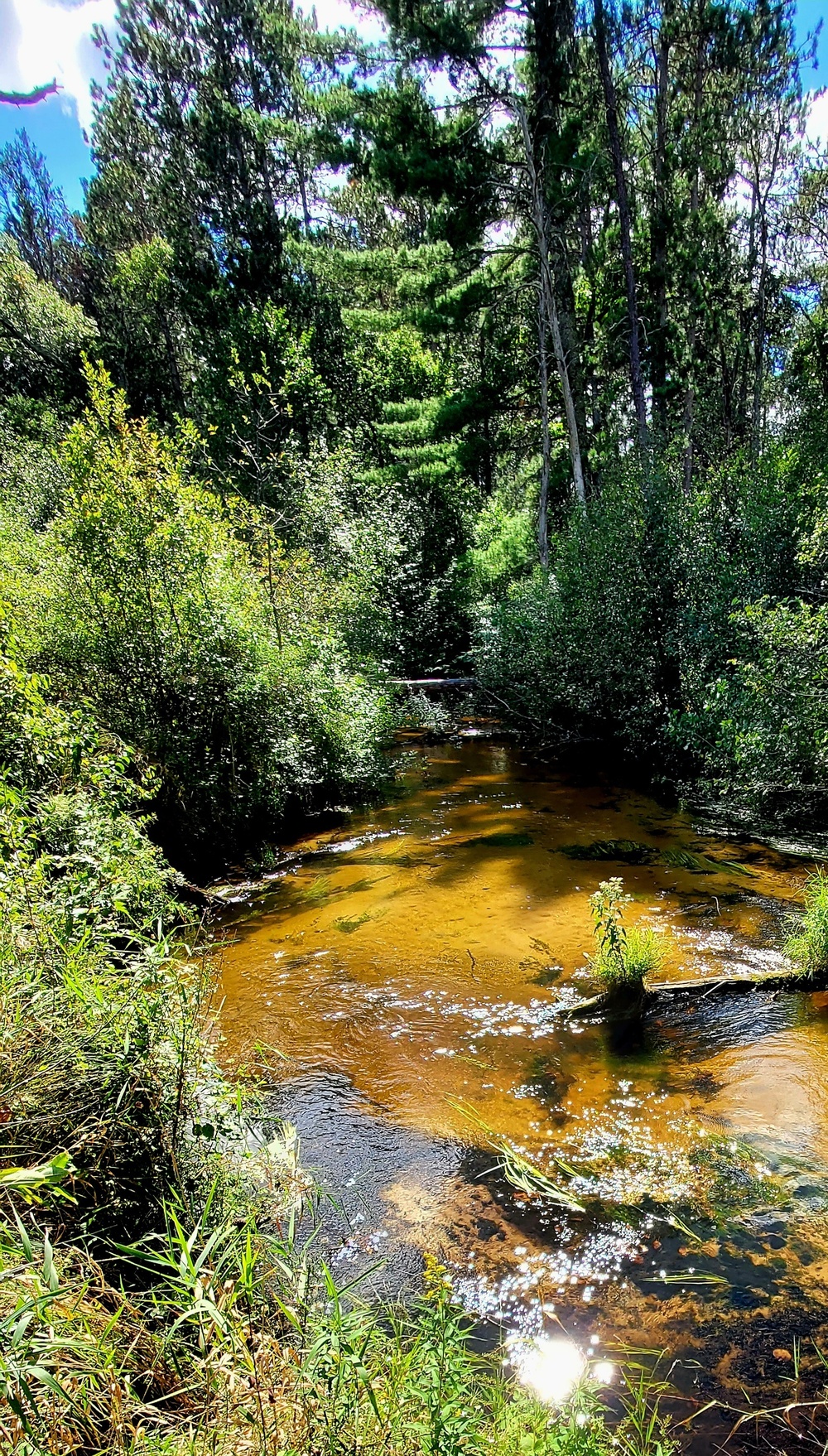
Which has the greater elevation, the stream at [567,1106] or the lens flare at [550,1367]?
the stream at [567,1106]

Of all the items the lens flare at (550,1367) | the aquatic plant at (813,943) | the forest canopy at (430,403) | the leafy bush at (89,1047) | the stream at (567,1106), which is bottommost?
the lens flare at (550,1367)

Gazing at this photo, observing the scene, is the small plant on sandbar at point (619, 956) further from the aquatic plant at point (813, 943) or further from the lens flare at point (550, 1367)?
the lens flare at point (550, 1367)

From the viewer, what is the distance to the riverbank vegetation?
239 cm

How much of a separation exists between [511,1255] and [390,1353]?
2.80ft

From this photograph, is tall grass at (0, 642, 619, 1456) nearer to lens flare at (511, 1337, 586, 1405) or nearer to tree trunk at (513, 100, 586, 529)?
lens flare at (511, 1337, 586, 1405)

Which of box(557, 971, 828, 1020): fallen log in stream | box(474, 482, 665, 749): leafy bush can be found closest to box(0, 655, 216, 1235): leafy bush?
box(557, 971, 828, 1020): fallen log in stream

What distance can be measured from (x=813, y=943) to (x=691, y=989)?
93 cm

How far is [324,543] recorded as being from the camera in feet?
51.4

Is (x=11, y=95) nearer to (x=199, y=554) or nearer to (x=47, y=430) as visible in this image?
(x=199, y=554)

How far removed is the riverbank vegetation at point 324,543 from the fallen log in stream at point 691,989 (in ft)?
0.57

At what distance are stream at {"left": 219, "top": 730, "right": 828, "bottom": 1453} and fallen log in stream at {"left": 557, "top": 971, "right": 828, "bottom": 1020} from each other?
0.24 feet

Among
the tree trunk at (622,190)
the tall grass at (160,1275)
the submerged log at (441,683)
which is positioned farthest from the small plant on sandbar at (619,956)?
the submerged log at (441,683)

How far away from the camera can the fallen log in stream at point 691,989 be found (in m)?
4.97

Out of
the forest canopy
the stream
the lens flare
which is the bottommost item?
the lens flare
